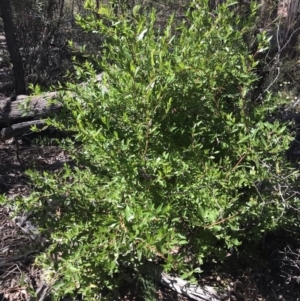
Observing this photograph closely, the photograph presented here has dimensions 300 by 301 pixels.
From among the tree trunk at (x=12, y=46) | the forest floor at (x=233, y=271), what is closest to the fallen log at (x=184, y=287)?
the forest floor at (x=233, y=271)

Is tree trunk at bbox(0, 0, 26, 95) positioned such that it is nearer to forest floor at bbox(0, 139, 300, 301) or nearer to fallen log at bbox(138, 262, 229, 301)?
forest floor at bbox(0, 139, 300, 301)

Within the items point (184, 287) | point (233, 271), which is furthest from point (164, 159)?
point (233, 271)

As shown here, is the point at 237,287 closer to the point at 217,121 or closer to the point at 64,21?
the point at 217,121

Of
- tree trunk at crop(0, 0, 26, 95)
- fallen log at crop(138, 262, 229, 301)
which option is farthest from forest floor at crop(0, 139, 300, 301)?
tree trunk at crop(0, 0, 26, 95)

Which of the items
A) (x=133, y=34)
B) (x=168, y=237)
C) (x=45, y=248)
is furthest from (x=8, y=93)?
(x=168, y=237)

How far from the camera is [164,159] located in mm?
2684

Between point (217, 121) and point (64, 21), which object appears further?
point (64, 21)

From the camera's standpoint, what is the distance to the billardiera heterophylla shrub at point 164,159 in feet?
8.51

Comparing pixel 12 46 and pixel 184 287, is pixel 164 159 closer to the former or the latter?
pixel 184 287

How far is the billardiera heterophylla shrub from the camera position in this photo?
8.51ft

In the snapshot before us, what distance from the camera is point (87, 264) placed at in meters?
2.75

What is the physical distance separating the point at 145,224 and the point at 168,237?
127 mm

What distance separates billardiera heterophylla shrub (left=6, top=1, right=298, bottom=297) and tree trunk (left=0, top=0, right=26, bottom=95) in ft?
10.6

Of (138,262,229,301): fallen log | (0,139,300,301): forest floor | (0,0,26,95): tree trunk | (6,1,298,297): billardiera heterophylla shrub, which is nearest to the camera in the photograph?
(6,1,298,297): billardiera heterophylla shrub
